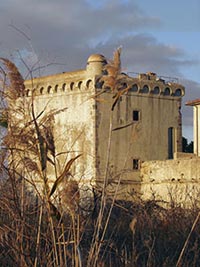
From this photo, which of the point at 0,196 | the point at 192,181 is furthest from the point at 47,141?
the point at 192,181

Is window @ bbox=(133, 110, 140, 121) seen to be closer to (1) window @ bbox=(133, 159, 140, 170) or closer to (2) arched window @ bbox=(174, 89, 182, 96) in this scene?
(1) window @ bbox=(133, 159, 140, 170)

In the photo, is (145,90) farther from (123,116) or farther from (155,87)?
(123,116)

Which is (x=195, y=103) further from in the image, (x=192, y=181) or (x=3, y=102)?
(x=3, y=102)

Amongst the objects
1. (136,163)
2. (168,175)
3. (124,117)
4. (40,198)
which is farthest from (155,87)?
(40,198)

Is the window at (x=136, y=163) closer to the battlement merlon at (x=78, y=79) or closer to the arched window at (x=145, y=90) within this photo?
the arched window at (x=145, y=90)

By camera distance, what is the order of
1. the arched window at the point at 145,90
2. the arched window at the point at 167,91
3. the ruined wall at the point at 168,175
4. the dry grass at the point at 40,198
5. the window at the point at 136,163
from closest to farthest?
the dry grass at the point at 40,198 < the ruined wall at the point at 168,175 < the window at the point at 136,163 < the arched window at the point at 145,90 < the arched window at the point at 167,91

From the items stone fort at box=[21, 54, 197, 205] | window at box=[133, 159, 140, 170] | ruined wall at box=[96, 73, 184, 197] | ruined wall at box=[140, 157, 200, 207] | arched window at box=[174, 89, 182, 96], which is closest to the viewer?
ruined wall at box=[140, 157, 200, 207]

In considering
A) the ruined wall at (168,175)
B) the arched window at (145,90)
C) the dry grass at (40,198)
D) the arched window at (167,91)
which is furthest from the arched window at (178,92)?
the dry grass at (40,198)

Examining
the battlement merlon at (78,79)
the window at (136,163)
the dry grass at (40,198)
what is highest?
the battlement merlon at (78,79)

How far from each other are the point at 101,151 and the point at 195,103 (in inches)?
202

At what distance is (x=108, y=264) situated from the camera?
21.0ft

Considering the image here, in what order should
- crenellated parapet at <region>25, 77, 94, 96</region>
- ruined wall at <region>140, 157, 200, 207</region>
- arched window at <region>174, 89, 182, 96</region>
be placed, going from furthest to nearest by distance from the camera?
arched window at <region>174, 89, 182, 96</region>, crenellated parapet at <region>25, 77, 94, 96</region>, ruined wall at <region>140, 157, 200, 207</region>

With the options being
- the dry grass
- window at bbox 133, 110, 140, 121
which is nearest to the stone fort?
window at bbox 133, 110, 140, 121

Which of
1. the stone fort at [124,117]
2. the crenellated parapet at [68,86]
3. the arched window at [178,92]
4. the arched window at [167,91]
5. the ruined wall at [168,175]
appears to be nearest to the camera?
the ruined wall at [168,175]
